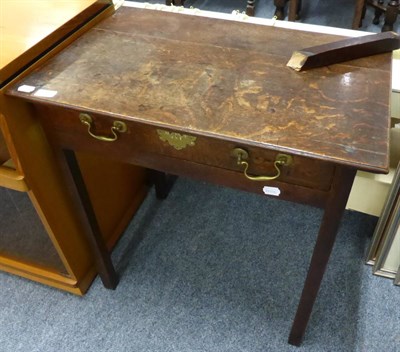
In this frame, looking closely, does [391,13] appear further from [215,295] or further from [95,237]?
[95,237]

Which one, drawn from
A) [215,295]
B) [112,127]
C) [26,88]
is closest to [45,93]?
[26,88]

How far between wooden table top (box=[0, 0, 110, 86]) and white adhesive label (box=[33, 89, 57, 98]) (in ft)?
0.24

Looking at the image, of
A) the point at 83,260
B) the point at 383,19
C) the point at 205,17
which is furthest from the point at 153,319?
the point at 383,19

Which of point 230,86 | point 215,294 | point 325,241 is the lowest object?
point 215,294

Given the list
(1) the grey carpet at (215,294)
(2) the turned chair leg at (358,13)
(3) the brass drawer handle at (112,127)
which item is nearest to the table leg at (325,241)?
(1) the grey carpet at (215,294)

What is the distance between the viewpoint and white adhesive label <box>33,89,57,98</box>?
0.79m

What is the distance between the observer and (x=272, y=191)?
2.53 ft

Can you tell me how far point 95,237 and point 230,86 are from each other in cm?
58

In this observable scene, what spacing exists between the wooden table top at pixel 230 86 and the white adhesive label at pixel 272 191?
12cm

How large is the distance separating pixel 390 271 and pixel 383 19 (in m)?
1.54

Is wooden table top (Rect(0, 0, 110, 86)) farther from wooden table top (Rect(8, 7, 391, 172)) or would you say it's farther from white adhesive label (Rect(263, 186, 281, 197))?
white adhesive label (Rect(263, 186, 281, 197))

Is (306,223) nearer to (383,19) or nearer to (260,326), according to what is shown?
(260,326)

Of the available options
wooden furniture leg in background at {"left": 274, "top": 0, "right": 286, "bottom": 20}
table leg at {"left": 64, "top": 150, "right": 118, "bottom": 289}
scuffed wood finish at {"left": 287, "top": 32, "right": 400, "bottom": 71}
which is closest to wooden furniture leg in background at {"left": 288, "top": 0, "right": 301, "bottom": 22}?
wooden furniture leg in background at {"left": 274, "top": 0, "right": 286, "bottom": 20}

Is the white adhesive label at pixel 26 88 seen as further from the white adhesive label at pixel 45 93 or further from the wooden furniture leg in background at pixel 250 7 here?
the wooden furniture leg in background at pixel 250 7
